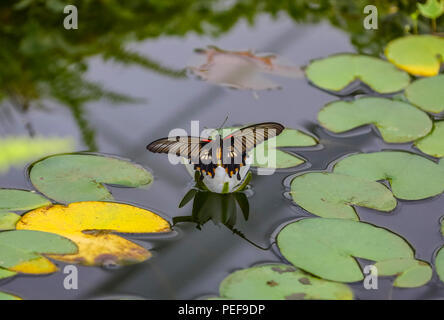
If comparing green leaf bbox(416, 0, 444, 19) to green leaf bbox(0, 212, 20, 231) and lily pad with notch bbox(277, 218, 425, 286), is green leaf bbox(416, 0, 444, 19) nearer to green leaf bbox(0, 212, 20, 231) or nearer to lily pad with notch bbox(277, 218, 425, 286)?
lily pad with notch bbox(277, 218, 425, 286)

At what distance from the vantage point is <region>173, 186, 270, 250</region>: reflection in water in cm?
204

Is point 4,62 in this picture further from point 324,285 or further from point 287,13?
point 324,285

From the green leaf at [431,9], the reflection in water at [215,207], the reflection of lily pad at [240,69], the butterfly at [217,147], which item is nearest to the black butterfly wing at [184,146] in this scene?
the butterfly at [217,147]

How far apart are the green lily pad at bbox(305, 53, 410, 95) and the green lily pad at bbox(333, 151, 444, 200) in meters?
0.52

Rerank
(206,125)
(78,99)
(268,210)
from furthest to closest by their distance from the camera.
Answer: (78,99) < (206,125) < (268,210)

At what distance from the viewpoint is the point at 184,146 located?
6.68 ft

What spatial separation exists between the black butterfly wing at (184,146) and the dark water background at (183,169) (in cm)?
18

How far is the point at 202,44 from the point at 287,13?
0.57 metres

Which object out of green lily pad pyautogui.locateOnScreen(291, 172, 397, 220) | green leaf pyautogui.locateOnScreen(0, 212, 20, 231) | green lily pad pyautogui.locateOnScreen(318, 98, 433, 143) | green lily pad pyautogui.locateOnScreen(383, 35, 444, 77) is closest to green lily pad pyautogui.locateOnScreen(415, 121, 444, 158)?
green lily pad pyautogui.locateOnScreen(318, 98, 433, 143)

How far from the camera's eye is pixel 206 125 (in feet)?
8.12

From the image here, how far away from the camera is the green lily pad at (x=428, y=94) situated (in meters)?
2.58

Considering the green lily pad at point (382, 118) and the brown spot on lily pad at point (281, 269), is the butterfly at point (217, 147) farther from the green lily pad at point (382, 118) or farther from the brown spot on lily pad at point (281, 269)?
the green lily pad at point (382, 118)

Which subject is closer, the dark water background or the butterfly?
the dark water background
